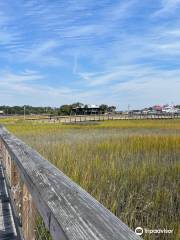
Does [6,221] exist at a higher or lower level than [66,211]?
lower

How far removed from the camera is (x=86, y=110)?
372 feet

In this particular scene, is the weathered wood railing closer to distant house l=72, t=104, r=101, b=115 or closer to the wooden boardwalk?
the wooden boardwalk

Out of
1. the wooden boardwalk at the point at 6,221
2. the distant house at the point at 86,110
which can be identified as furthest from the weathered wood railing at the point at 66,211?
the distant house at the point at 86,110

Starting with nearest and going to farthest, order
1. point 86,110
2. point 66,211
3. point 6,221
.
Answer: point 66,211 → point 6,221 → point 86,110

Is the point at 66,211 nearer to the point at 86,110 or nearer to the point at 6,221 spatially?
the point at 6,221

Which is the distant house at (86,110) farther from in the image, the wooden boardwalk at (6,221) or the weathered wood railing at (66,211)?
the weathered wood railing at (66,211)

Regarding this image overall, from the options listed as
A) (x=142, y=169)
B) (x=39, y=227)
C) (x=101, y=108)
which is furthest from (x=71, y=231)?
(x=101, y=108)

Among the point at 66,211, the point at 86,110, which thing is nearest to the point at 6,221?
the point at 66,211

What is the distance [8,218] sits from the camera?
3746mm

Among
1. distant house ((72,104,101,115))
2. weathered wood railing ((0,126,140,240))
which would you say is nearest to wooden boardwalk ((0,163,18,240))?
weathered wood railing ((0,126,140,240))

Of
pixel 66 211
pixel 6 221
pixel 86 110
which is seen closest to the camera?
pixel 66 211

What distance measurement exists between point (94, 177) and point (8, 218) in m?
4.26

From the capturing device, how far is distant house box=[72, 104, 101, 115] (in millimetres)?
110250

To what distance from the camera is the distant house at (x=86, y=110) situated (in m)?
110
